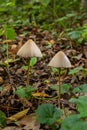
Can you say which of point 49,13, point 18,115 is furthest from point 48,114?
point 49,13

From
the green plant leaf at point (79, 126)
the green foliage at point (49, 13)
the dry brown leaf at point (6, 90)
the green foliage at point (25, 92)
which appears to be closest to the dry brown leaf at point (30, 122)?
the green foliage at point (25, 92)

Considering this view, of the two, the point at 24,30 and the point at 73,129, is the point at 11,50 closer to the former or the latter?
the point at 24,30

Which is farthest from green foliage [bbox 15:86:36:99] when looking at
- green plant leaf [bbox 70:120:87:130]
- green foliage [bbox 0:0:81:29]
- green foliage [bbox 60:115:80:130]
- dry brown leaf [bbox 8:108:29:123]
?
green foliage [bbox 0:0:81:29]

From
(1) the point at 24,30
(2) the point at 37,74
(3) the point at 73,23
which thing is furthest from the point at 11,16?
(2) the point at 37,74

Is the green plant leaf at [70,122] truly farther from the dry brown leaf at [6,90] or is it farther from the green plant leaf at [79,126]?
the dry brown leaf at [6,90]

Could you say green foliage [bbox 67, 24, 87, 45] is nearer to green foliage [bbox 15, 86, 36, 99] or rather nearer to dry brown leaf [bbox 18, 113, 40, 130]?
green foliage [bbox 15, 86, 36, 99]

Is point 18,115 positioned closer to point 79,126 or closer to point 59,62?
point 59,62
